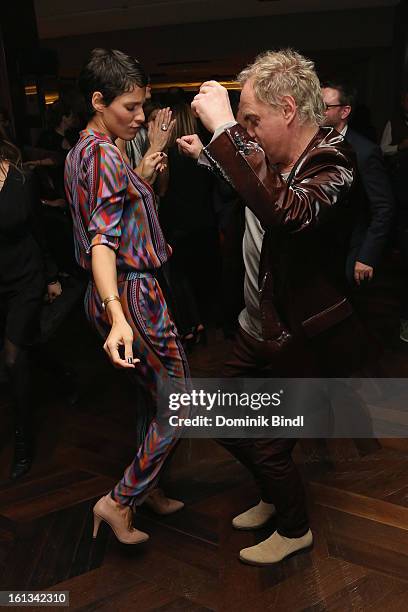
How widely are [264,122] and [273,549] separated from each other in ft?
4.21

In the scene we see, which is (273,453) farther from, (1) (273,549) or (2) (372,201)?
(2) (372,201)

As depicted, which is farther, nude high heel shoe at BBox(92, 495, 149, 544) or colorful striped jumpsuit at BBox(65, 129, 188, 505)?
nude high heel shoe at BBox(92, 495, 149, 544)

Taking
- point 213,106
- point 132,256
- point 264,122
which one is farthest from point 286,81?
point 132,256

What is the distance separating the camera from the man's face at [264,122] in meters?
1.44

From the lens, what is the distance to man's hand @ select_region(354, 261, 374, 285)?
276 centimetres

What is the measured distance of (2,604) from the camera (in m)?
1.67

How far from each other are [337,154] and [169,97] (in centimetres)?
209

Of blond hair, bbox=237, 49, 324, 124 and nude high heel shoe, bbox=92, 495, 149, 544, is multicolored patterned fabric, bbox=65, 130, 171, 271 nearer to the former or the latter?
blond hair, bbox=237, 49, 324, 124

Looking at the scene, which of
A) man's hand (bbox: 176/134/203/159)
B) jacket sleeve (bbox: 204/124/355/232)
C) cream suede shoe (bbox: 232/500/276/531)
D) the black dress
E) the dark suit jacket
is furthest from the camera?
the dark suit jacket

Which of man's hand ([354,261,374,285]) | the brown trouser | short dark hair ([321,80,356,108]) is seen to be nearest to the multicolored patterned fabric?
the brown trouser

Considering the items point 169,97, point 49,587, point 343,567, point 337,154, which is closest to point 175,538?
point 49,587

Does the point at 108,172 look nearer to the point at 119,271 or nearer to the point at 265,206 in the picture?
the point at 119,271

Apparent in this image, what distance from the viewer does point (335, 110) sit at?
269cm

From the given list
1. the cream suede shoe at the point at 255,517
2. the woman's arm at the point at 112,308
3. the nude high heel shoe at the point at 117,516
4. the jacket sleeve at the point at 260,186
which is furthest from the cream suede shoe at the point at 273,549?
the jacket sleeve at the point at 260,186
